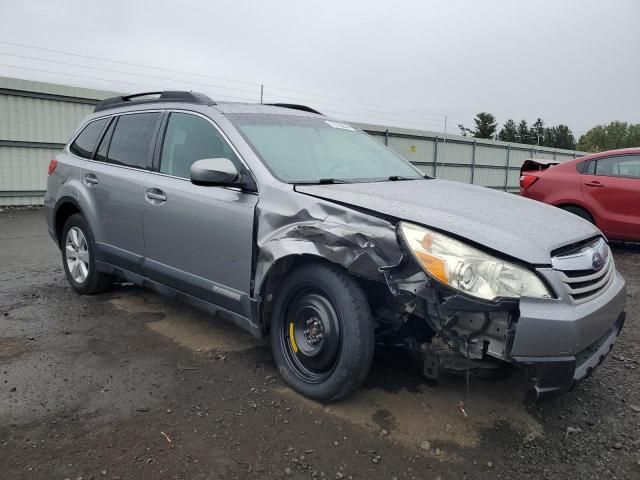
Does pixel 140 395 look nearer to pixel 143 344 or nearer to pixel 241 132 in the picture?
pixel 143 344

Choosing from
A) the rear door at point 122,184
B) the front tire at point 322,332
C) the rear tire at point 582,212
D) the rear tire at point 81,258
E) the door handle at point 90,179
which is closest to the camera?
the front tire at point 322,332

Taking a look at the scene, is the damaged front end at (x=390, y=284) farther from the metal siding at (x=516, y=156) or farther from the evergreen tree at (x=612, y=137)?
the evergreen tree at (x=612, y=137)

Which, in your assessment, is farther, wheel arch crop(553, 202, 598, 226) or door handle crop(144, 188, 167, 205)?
wheel arch crop(553, 202, 598, 226)

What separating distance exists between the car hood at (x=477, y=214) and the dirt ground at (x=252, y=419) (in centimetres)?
90

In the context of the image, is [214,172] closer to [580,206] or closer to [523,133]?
[580,206]

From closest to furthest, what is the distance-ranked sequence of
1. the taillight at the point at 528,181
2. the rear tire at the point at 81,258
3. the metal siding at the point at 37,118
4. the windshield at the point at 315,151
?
1. the windshield at the point at 315,151
2. the rear tire at the point at 81,258
3. the taillight at the point at 528,181
4. the metal siding at the point at 37,118

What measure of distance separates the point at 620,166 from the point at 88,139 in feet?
22.4

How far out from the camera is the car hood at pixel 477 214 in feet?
8.11

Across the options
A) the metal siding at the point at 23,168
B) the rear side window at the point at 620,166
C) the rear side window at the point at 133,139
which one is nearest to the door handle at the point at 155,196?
the rear side window at the point at 133,139

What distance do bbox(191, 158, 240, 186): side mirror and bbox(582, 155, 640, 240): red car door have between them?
19.7ft

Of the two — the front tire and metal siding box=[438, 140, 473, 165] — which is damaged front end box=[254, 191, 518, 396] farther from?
metal siding box=[438, 140, 473, 165]

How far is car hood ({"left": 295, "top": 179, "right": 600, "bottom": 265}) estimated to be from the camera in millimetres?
2471

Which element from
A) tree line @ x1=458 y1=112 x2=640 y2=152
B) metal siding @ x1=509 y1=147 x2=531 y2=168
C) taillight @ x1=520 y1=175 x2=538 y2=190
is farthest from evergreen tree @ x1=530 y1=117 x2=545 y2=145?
taillight @ x1=520 y1=175 x2=538 y2=190

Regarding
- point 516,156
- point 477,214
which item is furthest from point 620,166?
point 516,156
